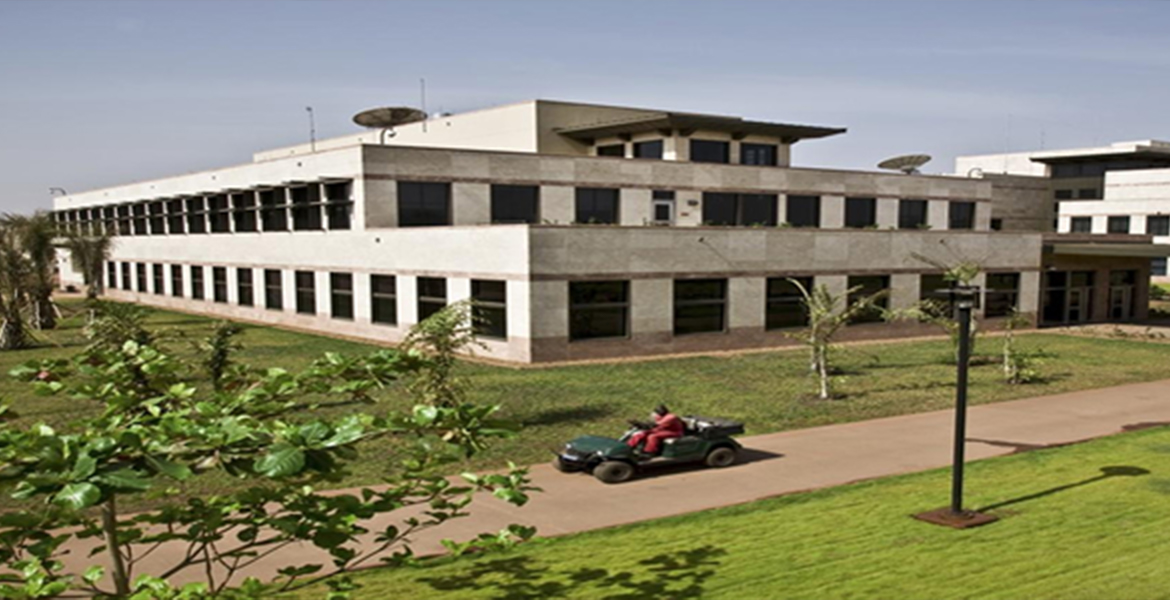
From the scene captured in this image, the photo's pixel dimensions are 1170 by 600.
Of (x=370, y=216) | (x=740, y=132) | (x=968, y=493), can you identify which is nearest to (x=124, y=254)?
(x=370, y=216)

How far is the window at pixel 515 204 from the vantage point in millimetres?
37094

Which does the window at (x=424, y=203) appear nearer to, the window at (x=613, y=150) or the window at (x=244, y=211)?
the window at (x=613, y=150)

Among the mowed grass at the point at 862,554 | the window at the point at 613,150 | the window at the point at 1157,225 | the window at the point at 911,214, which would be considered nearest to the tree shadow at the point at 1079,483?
the mowed grass at the point at 862,554

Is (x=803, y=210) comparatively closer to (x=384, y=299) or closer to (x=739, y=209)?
(x=739, y=209)

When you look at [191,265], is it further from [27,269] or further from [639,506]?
[639,506]

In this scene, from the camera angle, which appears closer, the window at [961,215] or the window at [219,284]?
the window at [961,215]

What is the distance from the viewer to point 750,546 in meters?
11.9

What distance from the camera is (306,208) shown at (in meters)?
41.3

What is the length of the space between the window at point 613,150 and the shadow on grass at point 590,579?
116 ft

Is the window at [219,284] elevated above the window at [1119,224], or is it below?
below

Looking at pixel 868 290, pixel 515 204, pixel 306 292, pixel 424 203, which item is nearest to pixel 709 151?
pixel 868 290

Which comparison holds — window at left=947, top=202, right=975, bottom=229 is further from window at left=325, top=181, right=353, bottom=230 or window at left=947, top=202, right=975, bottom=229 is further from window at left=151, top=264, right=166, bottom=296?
window at left=151, top=264, right=166, bottom=296

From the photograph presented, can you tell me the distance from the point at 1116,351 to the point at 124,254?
205 ft

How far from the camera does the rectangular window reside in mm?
38562
